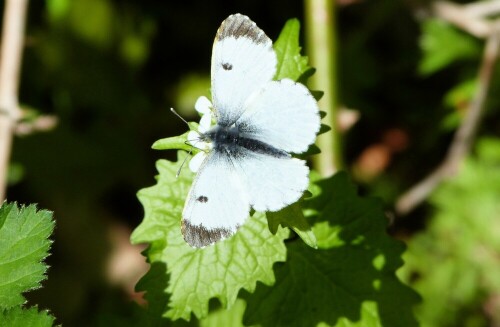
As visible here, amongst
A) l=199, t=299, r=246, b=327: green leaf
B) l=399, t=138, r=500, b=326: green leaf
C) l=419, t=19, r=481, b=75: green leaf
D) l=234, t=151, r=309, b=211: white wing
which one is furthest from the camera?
l=419, t=19, r=481, b=75: green leaf

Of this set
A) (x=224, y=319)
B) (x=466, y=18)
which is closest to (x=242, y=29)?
(x=224, y=319)

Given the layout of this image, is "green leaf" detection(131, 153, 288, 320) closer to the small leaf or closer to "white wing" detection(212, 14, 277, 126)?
the small leaf

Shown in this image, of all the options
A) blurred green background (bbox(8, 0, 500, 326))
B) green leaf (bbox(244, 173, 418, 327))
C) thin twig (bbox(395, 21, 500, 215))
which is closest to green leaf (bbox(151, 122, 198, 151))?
green leaf (bbox(244, 173, 418, 327))

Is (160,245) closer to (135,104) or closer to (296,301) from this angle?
(296,301)

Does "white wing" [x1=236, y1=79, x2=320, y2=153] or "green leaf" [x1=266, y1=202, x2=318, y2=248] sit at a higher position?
"white wing" [x1=236, y1=79, x2=320, y2=153]

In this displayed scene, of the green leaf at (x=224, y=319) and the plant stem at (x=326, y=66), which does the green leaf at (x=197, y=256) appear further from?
the plant stem at (x=326, y=66)

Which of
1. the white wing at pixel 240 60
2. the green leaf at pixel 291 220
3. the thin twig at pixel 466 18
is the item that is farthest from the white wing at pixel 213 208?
the thin twig at pixel 466 18

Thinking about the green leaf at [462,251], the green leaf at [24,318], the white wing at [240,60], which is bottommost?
the green leaf at [462,251]
